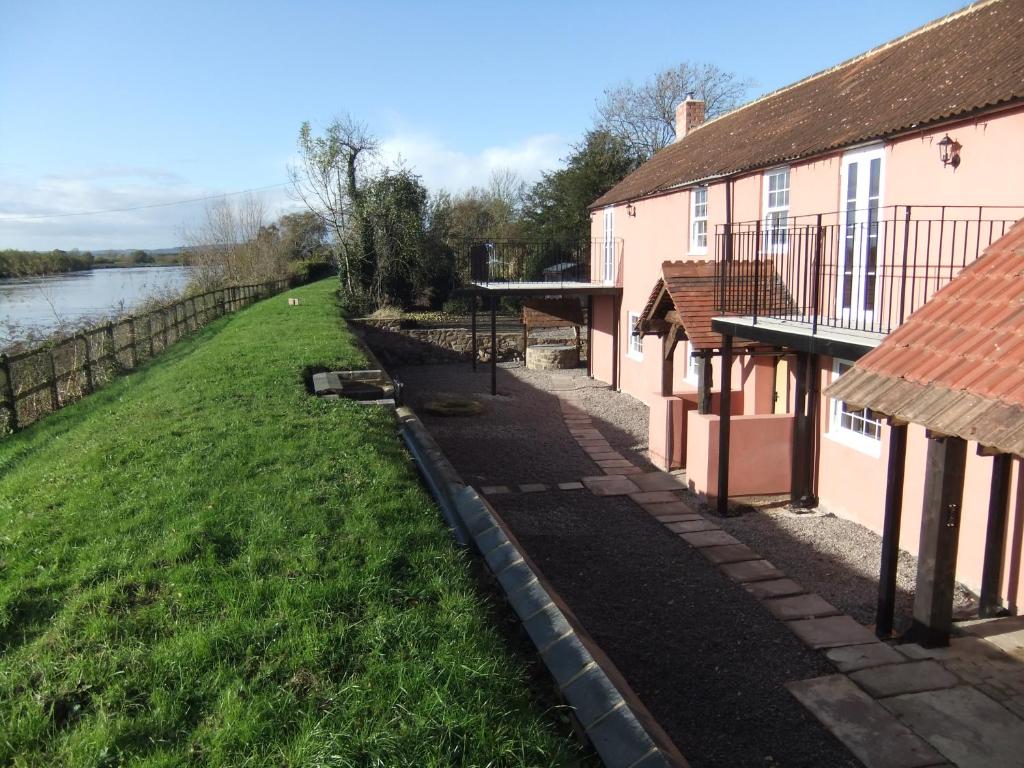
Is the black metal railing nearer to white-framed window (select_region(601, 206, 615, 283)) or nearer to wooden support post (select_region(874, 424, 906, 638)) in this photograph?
white-framed window (select_region(601, 206, 615, 283))

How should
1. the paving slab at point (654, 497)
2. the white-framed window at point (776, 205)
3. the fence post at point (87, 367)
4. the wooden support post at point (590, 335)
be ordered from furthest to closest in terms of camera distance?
the wooden support post at point (590, 335), the fence post at point (87, 367), the white-framed window at point (776, 205), the paving slab at point (654, 497)

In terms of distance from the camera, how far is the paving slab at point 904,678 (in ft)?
16.9

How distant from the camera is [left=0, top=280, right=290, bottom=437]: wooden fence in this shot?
38.8 feet

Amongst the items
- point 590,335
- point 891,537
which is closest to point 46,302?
point 590,335

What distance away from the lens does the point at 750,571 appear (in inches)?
295

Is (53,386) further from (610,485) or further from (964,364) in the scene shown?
(964,364)

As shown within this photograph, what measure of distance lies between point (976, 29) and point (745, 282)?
4.35 m

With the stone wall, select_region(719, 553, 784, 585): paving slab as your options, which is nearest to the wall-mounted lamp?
select_region(719, 553, 784, 585): paving slab

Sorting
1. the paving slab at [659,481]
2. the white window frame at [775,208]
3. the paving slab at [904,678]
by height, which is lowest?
the paving slab at [659,481]

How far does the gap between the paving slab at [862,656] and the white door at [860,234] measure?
3.71 m

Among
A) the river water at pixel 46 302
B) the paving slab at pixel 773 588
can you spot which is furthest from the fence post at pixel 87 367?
the paving slab at pixel 773 588

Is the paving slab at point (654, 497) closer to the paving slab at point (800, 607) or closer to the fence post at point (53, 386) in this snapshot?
the paving slab at point (800, 607)

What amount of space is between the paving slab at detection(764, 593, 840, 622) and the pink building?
0.59m

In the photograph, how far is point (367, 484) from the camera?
6074 mm
